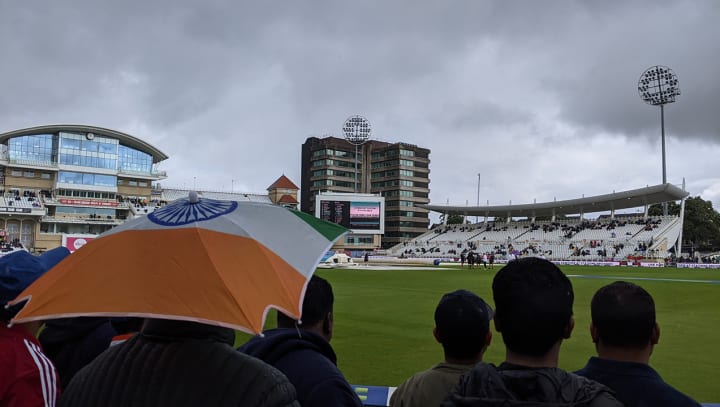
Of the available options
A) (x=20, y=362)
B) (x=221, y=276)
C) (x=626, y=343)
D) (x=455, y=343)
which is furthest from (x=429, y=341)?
(x=221, y=276)

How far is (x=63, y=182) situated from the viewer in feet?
243

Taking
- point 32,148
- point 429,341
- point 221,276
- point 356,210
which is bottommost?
point 429,341

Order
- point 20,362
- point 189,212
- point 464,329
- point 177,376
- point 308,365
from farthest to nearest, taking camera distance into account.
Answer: point 464,329, point 308,365, point 20,362, point 189,212, point 177,376

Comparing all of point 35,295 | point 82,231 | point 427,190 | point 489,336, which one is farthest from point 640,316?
point 427,190

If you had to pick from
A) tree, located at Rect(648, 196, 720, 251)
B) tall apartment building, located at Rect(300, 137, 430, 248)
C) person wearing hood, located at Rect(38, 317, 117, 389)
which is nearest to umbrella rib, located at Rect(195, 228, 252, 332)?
person wearing hood, located at Rect(38, 317, 117, 389)

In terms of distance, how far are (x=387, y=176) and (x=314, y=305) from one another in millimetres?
118680

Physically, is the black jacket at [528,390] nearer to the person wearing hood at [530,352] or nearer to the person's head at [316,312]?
the person wearing hood at [530,352]

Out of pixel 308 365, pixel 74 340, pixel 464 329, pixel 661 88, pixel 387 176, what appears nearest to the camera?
pixel 308 365

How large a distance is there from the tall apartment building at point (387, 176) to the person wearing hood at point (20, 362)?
113023mm

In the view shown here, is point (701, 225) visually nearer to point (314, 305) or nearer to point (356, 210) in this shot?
point (356, 210)

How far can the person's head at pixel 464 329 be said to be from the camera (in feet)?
10.3

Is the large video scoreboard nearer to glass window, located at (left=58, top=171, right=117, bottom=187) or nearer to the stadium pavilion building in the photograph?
the stadium pavilion building

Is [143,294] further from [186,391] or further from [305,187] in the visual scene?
[305,187]

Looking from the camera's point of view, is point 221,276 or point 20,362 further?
point 20,362
